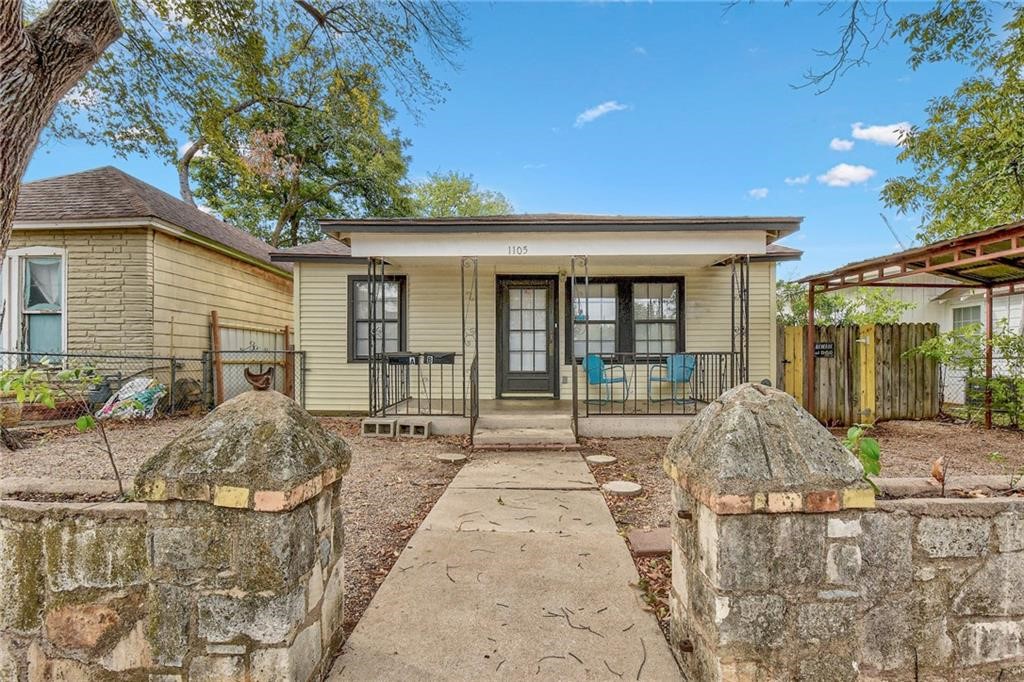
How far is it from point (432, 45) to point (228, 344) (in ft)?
23.9

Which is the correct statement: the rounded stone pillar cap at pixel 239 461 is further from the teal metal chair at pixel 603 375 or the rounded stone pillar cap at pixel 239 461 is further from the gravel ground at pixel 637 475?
the teal metal chair at pixel 603 375

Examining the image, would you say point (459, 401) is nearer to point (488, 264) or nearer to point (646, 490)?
point (488, 264)

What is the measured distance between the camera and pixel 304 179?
17.8 meters

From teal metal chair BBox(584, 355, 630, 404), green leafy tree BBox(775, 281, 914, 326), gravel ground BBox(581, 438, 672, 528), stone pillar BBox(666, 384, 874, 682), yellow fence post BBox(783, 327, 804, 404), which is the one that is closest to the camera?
stone pillar BBox(666, 384, 874, 682)

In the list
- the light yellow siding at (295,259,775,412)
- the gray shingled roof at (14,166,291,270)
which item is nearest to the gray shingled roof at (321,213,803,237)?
the light yellow siding at (295,259,775,412)

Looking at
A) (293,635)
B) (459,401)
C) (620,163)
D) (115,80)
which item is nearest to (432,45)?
(115,80)

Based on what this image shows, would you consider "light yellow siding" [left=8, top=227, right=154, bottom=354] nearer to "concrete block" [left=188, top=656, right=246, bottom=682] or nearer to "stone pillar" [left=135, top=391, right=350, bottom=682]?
"stone pillar" [left=135, top=391, right=350, bottom=682]

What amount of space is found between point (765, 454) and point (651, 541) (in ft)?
5.51

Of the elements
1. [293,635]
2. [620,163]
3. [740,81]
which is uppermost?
[620,163]

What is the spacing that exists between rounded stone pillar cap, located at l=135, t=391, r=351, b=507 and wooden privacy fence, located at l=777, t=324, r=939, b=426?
7967mm

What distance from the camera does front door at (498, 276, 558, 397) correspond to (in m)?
8.05

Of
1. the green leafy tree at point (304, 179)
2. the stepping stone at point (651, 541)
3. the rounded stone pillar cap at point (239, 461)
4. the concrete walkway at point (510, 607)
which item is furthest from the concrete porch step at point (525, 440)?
the green leafy tree at point (304, 179)

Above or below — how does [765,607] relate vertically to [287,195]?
below

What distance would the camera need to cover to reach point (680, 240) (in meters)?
6.21
